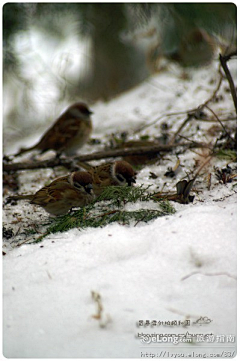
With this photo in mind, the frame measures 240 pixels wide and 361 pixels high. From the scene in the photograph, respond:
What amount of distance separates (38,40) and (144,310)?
3413mm

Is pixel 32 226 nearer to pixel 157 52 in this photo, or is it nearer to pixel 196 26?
pixel 196 26

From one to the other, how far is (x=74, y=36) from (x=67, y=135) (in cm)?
184

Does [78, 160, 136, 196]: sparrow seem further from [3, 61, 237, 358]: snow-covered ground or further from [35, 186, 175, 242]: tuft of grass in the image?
[3, 61, 237, 358]: snow-covered ground

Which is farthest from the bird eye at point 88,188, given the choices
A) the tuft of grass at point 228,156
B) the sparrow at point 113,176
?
the tuft of grass at point 228,156

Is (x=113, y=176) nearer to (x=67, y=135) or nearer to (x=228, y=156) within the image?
(x=228, y=156)

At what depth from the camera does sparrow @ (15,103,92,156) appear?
5.71 metres

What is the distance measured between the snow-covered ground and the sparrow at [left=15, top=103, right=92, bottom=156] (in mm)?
2974

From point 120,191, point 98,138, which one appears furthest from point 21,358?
point 98,138

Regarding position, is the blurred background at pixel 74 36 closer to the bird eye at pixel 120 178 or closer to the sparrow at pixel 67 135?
the sparrow at pixel 67 135

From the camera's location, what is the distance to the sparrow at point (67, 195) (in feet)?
11.5

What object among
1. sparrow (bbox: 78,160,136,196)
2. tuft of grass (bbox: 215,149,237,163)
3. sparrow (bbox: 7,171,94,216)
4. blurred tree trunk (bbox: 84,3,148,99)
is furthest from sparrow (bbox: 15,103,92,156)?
tuft of grass (bbox: 215,149,237,163)

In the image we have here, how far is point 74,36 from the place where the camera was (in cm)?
428

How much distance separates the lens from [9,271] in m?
2.17

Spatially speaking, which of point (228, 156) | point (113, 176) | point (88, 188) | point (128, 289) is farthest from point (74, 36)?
point (128, 289)
